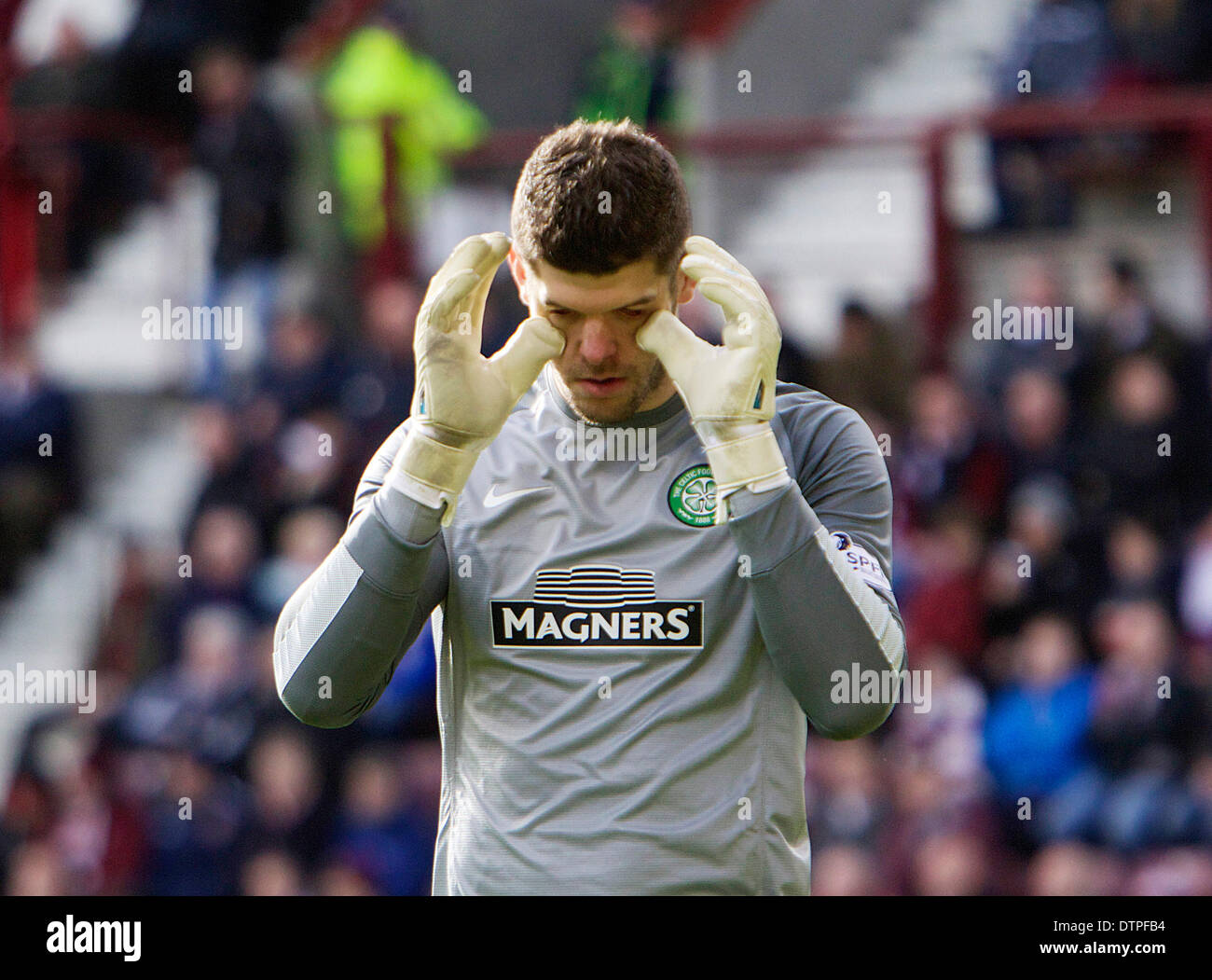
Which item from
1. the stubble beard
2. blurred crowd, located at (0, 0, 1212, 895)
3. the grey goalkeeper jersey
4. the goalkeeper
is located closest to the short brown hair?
the goalkeeper

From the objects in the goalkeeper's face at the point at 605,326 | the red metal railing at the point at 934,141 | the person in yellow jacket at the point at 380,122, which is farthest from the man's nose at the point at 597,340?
the person in yellow jacket at the point at 380,122

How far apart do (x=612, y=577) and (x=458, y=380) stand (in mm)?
375

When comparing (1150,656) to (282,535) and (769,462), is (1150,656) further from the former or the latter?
(769,462)

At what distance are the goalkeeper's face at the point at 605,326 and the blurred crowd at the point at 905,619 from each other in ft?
12.5

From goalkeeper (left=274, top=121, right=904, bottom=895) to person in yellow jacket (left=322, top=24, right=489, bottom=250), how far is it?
18.5ft

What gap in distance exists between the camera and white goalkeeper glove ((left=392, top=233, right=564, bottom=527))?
271cm

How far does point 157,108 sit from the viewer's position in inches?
387

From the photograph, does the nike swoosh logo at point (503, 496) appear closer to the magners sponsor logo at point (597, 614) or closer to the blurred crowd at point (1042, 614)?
the magners sponsor logo at point (597, 614)

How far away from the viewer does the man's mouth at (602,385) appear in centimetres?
284

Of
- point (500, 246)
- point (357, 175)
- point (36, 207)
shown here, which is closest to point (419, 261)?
point (357, 175)

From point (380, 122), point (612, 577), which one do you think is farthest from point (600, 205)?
point (380, 122)

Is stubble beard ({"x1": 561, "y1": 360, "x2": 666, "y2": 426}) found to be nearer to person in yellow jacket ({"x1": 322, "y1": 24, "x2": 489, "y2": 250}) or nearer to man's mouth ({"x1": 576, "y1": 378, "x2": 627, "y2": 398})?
man's mouth ({"x1": 576, "y1": 378, "x2": 627, "y2": 398})

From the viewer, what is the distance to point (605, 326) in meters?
2.80
